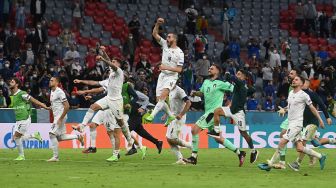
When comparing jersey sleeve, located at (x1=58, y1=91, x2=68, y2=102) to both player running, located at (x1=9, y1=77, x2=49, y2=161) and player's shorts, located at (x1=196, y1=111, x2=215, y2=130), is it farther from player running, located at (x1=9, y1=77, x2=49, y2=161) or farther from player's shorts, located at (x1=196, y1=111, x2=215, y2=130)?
player's shorts, located at (x1=196, y1=111, x2=215, y2=130)

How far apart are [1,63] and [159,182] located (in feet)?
69.5

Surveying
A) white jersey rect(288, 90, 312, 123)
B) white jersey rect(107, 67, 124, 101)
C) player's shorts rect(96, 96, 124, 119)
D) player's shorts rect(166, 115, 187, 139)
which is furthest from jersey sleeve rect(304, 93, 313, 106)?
player's shorts rect(96, 96, 124, 119)

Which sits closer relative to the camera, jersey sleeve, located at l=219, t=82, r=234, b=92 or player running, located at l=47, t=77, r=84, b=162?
jersey sleeve, located at l=219, t=82, r=234, b=92

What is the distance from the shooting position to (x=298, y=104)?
73.6 ft

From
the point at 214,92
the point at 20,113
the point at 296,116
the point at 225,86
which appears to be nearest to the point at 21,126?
the point at 20,113

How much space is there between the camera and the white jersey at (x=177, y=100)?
25281 millimetres

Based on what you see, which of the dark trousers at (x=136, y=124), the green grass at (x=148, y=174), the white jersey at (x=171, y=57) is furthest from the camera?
the dark trousers at (x=136, y=124)

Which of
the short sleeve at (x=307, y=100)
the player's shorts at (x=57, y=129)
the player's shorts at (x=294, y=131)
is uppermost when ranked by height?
the short sleeve at (x=307, y=100)

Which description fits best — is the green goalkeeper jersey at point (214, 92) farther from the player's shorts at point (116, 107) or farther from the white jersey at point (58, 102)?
the white jersey at point (58, 102)

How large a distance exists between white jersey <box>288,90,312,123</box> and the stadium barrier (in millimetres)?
12647

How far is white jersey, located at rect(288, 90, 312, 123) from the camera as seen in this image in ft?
73.4

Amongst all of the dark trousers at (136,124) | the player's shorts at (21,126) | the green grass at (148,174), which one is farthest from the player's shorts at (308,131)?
the player's shorts at (21,126)

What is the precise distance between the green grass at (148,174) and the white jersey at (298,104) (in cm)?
126

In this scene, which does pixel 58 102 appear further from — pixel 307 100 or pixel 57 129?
pixel 307 100
